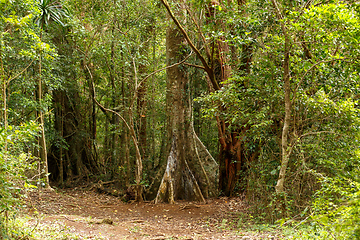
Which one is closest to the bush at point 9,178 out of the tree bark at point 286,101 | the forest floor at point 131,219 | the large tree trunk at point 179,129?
the forest floor at point 131,219

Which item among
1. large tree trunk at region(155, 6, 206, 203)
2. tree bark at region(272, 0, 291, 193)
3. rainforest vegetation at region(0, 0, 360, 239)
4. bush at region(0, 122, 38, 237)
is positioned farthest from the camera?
large tree trunk at region(155, 6, 206, 203)

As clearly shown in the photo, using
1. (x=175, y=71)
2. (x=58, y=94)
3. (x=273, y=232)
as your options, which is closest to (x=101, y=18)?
(x=175, y=71)

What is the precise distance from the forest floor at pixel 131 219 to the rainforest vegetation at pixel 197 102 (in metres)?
0.52

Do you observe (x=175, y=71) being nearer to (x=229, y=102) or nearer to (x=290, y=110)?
(x=229, y=102)

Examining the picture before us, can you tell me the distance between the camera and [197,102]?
34.9ft

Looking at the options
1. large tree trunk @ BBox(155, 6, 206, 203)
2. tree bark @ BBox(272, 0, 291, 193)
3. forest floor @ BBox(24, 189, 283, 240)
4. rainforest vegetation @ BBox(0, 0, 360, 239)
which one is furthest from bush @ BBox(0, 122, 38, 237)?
large tree trunk @ BBox(155, 6, 206, 203)

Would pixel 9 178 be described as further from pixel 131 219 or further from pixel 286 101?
pixel 131 219

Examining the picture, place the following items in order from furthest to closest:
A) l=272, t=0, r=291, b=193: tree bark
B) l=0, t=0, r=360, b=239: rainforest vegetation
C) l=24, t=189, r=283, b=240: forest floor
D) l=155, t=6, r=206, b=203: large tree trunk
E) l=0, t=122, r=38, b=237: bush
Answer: l=155, t=6, r=206, b=203: large tree trunk → l=24, t=189, r=283, b=240: forest floor → l=272, t=0, r=291, b=193: tree bark → l=0, t=0, r=360, b=239: rainforest vegetation → l=0, t=122, r=38, b=237: bush

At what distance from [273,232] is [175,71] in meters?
6.23

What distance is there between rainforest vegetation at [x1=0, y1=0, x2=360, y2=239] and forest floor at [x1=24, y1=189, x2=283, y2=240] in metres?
0.52

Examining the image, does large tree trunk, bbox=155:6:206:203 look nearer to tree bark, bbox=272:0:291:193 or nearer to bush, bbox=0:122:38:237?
tree bark, bbox=272:0:291:193

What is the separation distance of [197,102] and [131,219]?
445cm

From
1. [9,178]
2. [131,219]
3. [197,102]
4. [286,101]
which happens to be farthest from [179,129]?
[9,178]

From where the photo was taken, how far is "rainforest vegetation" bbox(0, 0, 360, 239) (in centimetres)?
477
